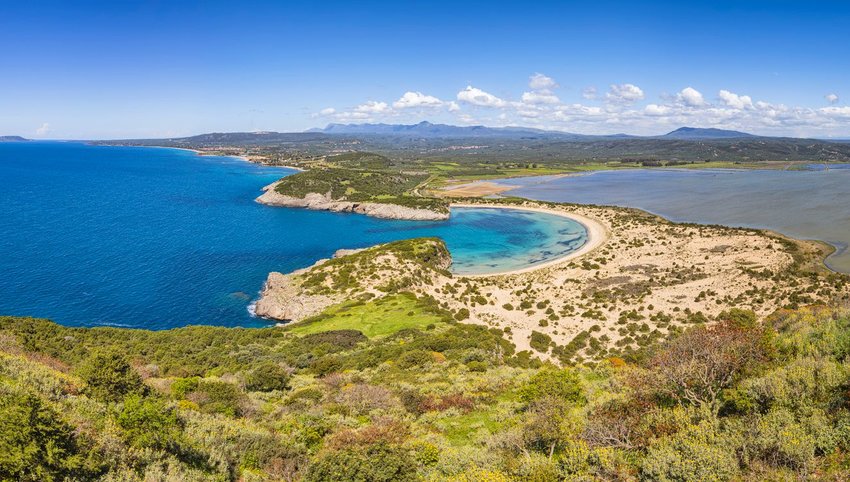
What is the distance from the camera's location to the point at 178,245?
80375mm

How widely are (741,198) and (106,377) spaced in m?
159

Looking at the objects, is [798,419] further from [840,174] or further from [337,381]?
[840,174]

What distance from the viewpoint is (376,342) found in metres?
37.4

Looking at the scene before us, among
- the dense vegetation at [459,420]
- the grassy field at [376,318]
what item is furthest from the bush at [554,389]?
the grassy field at [376,318]

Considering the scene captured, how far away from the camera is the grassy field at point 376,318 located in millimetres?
41750

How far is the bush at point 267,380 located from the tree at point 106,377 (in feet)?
28.2

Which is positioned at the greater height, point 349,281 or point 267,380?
point 267,380

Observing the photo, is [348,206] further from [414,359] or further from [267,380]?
[267,380]

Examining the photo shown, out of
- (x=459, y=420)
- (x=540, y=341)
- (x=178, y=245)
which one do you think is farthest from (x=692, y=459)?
(x=178, y=245)

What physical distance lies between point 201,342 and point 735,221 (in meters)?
111

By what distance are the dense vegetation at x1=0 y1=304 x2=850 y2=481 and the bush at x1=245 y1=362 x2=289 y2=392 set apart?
0.10 m

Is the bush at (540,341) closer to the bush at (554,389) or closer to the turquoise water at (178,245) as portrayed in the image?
the bush at (554,389)

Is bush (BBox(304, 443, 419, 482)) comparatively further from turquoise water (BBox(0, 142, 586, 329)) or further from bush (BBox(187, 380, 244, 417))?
turquoise water (BBox(0, 142, 586, 329))

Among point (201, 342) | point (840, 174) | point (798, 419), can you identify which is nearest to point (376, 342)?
point (201, 342)
